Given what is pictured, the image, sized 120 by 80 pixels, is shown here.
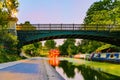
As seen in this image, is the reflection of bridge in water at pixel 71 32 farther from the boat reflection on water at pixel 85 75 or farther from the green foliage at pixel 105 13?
the boat reflection on water at pixel 85 75

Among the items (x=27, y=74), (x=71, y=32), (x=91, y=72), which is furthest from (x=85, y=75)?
(x=71, y=32)

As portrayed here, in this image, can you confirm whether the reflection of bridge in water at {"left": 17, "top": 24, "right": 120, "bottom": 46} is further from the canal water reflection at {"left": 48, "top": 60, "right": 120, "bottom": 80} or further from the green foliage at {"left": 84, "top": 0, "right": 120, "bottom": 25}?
the canal water reflection at {"left": 48, "top": 60, "right": 120, "bottom": 80}

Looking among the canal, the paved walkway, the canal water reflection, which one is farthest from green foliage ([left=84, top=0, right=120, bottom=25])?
the paved walkway

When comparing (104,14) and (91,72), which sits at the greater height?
(104,14)

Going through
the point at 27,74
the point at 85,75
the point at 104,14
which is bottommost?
the point at 85,75

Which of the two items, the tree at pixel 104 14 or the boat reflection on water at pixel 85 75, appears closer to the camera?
the boat reflection on water at pixel 85 75

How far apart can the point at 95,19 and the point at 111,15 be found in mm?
11173

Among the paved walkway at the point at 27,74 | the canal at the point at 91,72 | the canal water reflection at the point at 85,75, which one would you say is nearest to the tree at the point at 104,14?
the canal at the point at 91,72

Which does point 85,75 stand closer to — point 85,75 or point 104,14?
point 85,75

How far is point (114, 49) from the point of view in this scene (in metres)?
81.9

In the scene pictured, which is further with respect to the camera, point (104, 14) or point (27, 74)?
point (104, 14)

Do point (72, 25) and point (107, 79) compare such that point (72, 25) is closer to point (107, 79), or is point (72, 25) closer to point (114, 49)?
point (114, 49)

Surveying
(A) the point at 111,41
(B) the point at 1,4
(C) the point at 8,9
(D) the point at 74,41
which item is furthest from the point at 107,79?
(D) the point at 74,41

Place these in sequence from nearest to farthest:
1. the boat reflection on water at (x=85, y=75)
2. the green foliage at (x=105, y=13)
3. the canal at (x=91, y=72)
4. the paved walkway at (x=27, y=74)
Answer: the paved walkway at (x=27, y=74), the boat reflection on water at (x=85, y=75), the canal at (x=91, y=72), the green foliage at (x=105, y=13)
